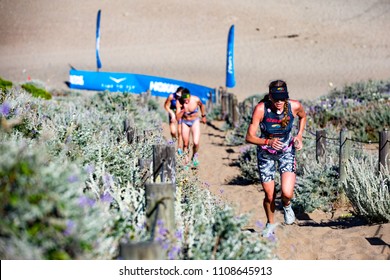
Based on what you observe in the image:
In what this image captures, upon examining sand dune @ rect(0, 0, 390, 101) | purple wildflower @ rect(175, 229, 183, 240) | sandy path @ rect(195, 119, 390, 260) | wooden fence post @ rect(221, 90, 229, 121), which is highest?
sand dune @ rect(0, 0, 390, 101)

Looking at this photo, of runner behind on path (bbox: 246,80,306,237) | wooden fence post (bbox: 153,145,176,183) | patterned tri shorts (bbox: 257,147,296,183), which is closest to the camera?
wooden fence post (bbox: 153,145,176,183)

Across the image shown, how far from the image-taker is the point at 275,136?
267 inches

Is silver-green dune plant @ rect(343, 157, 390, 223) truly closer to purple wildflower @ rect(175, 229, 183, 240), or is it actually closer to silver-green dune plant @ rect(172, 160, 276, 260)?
silver-green dune plant @ rect(172, 160, 276, 260)

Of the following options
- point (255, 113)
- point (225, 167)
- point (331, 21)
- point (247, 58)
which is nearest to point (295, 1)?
point (331, 21)

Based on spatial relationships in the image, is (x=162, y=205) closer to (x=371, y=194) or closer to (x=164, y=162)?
(x=164, y=162)

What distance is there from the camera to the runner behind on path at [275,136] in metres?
6.65

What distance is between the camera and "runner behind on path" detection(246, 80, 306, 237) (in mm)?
6648

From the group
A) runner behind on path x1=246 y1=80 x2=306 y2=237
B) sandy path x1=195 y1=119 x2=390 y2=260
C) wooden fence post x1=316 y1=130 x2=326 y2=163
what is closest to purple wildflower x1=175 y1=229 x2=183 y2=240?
sandy path x1=195 y1=119 x2=390 y2=260

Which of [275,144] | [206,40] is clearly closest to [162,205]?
[275,144]

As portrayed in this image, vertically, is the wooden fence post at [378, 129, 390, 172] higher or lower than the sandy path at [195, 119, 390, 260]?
higher

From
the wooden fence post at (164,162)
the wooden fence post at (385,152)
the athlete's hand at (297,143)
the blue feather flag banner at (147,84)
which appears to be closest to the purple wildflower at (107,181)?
the wooden fence post at (164,162)

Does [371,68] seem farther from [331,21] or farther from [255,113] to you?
[255,113]

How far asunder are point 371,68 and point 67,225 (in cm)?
4415

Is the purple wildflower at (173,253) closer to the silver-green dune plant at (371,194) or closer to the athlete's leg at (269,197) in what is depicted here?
the athlete's leg at (269,197)
